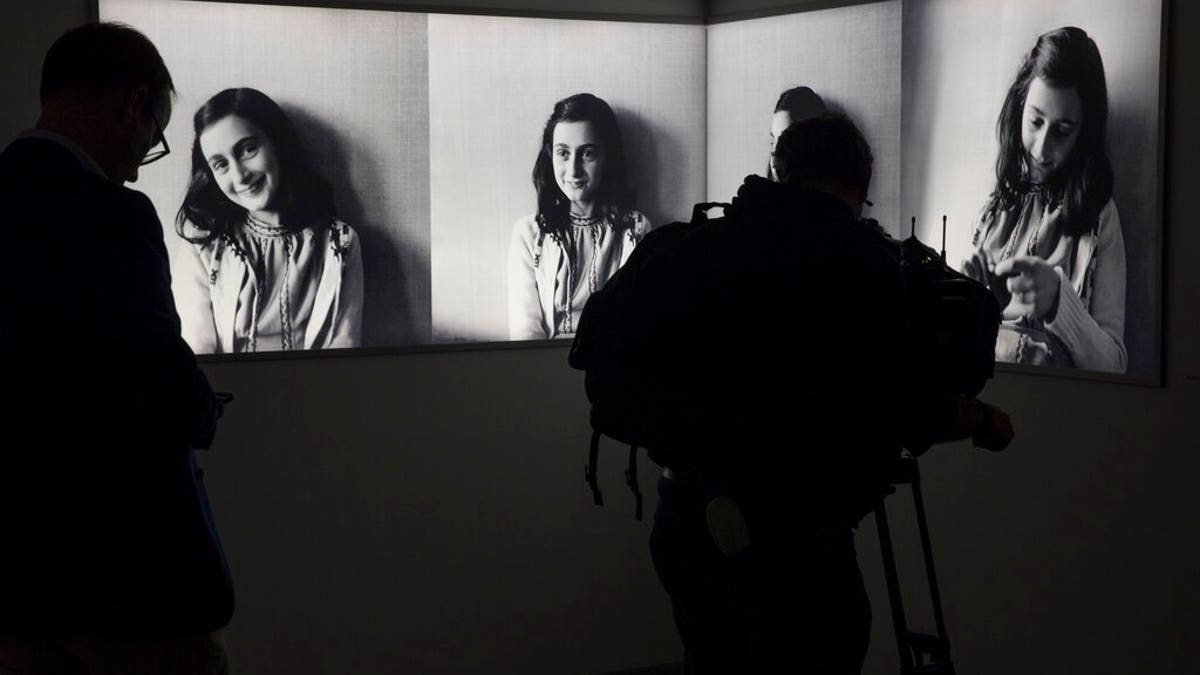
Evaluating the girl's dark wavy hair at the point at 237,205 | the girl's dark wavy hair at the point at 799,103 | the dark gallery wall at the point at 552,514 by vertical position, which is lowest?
the dark gallery wall at the point at 552,514

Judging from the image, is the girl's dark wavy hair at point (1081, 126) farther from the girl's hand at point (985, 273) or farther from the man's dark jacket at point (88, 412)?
the man's dark jacket at point (88, 412)

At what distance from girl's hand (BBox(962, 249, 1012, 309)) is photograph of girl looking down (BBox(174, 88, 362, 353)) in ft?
6.32

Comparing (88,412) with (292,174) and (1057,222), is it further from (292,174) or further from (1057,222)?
(1057,222)

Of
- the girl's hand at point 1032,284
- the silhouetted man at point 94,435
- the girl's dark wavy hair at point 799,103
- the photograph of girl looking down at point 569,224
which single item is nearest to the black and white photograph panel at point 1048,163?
the girl's hand at point 1032,284

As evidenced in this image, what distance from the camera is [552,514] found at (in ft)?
14.9

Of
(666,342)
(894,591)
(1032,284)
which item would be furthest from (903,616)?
(1032,284)

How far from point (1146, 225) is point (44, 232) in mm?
2650

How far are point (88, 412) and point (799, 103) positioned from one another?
9.64 ft

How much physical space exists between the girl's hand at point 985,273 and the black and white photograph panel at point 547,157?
3.95 ft

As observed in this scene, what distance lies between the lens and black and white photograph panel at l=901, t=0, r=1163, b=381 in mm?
3281

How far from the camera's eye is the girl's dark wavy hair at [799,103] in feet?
13.8

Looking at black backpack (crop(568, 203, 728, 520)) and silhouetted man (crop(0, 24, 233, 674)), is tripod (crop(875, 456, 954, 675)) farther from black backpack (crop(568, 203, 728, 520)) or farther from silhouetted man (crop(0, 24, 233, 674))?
silhouetted man (crop(0, 24, 233, 674))

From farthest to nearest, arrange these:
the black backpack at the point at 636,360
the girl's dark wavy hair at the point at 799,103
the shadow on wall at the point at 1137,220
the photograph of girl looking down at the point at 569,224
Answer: the photograph of girl looking down at the point at 569,224 < the girl's dark wavy hair at the point at 799,103 < the shadow on wall at the point at 1137,220 < the black backpack at the point at 636,360

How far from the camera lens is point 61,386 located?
71.6 inches
